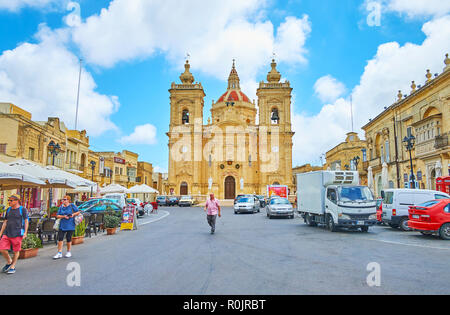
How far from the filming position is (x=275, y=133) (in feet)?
179

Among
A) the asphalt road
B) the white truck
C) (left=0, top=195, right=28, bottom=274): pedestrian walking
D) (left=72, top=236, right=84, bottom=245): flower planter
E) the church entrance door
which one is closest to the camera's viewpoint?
the asphalt road

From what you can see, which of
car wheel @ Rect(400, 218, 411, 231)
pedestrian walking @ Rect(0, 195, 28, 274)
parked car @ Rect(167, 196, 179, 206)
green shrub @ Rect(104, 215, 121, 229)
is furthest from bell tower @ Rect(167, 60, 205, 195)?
pedestrian walking @ Rect(0, 195, 28, 274)

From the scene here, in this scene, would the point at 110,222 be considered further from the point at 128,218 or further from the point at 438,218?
the point at 438,218

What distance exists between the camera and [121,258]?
27.1 ft

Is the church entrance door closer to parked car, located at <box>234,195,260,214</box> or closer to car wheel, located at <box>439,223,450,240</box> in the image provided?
parked car, located at <box>234,195,260,214</box>

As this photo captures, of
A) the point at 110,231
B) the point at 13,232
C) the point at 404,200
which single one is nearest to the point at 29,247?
the point at 13,232

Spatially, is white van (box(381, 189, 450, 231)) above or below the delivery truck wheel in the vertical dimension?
above

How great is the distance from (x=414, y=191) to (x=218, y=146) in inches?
1605

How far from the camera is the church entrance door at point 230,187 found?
178 ft

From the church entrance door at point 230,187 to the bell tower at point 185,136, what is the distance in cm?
459

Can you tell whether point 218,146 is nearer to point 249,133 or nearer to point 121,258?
point 249,133

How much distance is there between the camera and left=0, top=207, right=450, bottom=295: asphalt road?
5.48m

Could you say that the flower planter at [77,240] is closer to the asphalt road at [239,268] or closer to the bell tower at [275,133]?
the asphalt road at [239,268]

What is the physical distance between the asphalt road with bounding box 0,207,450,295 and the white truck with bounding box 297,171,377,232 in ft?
8.18
